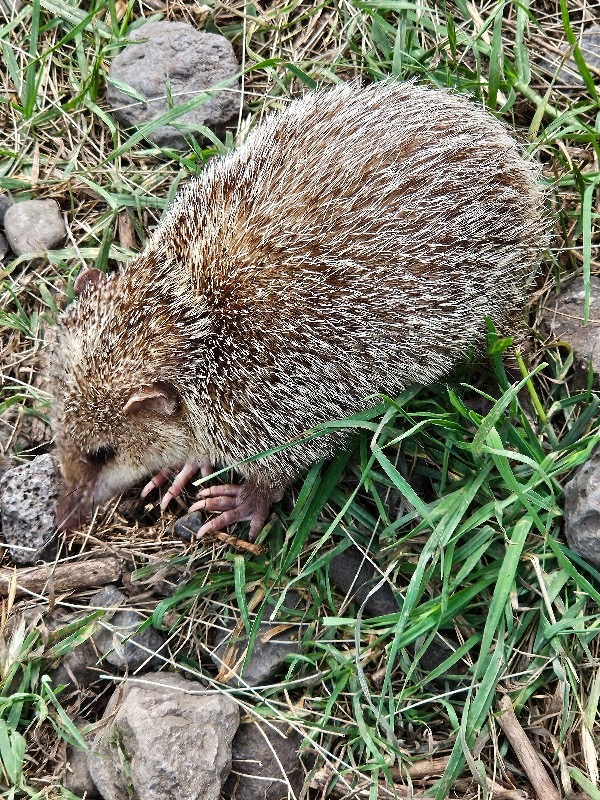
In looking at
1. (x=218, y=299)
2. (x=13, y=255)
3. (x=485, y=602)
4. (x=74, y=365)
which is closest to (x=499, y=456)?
(x=485, y=602)

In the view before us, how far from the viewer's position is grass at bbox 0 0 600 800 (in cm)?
429

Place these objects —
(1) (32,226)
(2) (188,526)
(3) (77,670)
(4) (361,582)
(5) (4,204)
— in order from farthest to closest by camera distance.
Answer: (5) (4,204) → (1) (32,226) → (2) (188,526) → (4) (361,582) → (3) (77,670)

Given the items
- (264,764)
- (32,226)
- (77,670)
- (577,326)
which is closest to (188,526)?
(77,670)

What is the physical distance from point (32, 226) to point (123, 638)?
2820 mm

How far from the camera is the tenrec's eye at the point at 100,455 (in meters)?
4.56

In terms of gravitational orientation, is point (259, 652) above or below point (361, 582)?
below

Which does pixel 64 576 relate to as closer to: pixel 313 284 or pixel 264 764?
pixel 264 764

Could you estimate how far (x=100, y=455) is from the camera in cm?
461

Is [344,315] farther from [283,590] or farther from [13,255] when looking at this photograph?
[13,255]

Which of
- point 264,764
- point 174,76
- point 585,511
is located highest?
point 174,76

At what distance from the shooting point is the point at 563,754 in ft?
14.0

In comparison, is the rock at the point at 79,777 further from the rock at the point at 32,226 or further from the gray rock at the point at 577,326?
the gray rock at the point at 577,326

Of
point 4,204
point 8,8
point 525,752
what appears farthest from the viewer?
point 8,8

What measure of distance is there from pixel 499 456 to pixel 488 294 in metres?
0.91
